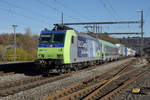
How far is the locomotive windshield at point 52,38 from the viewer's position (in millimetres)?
14672

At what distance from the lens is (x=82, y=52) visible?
17438 mm

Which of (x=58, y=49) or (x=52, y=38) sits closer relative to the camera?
(x=58, y=49)

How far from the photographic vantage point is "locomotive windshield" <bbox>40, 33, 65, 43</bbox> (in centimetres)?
1467

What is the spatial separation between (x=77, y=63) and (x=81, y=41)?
182 centimetres

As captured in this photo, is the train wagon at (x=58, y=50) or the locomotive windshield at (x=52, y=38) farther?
the locomotive windshield at (x=52, y=38)

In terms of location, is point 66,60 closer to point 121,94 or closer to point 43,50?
point 43,50

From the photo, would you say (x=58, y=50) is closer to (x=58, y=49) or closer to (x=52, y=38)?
(x=58, y=49)

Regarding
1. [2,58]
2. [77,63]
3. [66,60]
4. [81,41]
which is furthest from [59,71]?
[2,58]

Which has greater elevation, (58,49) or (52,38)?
(52,38)

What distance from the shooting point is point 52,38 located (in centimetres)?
Answer: 1501

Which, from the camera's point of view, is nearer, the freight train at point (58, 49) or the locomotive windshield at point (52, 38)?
the freight train at point (58, 49)

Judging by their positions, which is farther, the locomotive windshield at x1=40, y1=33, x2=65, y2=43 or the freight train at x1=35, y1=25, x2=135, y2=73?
the locomotive windshield at x1=40, y1=33, x2=65, y2=43

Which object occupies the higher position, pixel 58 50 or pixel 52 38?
pixel 52 38

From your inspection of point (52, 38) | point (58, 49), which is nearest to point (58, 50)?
point (58, 49)
